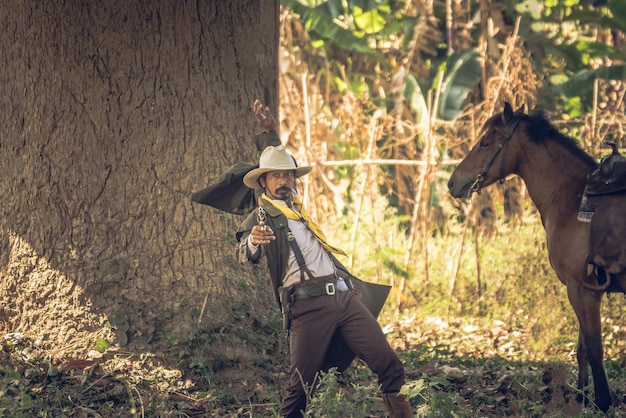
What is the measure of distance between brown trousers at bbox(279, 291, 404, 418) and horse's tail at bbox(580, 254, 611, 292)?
185 centimetres

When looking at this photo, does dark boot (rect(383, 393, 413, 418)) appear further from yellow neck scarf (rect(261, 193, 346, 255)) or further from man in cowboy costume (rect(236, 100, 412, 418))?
yellow neck scarf (rect(261, 193, 346, 255))

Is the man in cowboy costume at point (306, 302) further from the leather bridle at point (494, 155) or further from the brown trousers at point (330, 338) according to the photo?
the leather bridle at point (494, 155)

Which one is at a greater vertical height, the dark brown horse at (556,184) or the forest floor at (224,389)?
the dark brown horse at (556,184)

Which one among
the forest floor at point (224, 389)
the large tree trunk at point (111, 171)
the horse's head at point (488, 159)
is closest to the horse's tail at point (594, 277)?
the forest floor at point (224, 389)

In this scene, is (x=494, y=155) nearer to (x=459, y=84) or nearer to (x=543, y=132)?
(x=543, y=132)

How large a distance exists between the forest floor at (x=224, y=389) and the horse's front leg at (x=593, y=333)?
0.13 metres

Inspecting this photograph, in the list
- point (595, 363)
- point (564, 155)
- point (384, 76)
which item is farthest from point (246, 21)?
point (384, 76)

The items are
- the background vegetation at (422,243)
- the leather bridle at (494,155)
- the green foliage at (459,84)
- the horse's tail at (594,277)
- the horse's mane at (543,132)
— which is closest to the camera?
the background vegetation at (422,243)

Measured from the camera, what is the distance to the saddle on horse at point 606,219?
6.19 meters

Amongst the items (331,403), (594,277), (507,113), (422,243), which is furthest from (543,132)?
(422,243)

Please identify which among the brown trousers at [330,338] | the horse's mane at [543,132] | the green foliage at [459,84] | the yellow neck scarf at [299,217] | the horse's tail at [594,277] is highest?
the green foliage at [459,84]

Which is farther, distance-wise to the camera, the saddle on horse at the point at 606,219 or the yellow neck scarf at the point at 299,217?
the saddle on horse at the point at 606,219

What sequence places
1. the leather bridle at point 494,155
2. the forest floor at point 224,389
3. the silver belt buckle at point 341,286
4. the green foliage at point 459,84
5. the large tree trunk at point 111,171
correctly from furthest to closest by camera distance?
the green foliage at point 459,84
the leather bridle at point 494,155
the large tree trunk at point 111,171
the forest floor at point 224,389
the silver belt buckle at point 341,286

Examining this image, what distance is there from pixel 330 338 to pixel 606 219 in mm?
2251
